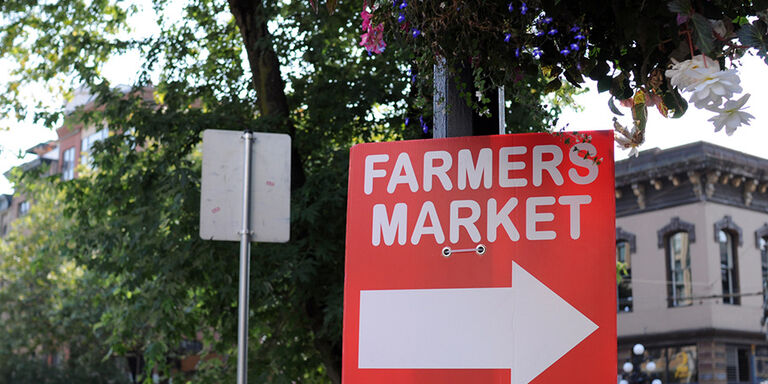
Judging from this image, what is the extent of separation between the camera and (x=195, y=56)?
555 inches

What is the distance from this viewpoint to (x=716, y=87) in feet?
8.42

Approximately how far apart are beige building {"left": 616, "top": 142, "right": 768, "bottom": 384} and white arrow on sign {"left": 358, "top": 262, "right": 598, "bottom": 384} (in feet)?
91.5

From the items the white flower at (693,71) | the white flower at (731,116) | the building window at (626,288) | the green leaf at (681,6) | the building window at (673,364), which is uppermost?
the building window at (626,288)

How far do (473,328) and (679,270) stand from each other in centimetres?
2967

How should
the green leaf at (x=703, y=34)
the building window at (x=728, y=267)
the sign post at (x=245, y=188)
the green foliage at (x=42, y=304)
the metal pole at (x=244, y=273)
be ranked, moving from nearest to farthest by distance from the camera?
the green leaf at (x=703, y=34) → the metal pole at (x=244, y=273) → the sign post at (x=245, y=188) → the building window at (x=728, y=267) → the green foliage at (x=42, y=304)

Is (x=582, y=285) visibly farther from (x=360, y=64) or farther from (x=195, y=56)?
(x=195, y=56)

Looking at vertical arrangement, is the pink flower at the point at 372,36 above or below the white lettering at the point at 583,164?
above

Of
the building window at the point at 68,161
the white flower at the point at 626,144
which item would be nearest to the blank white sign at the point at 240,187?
the white flower at the point at 626,144

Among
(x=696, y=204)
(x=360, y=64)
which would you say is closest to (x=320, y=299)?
(x=360, y=64)

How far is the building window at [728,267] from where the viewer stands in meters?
30.7

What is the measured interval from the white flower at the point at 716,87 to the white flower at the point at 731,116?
0.10 ft

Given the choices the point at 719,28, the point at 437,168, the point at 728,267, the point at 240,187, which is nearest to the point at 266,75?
the point at 240,187

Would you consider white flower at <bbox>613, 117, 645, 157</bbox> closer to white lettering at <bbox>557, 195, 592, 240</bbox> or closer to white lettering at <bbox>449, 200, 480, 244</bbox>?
white lettering at <bbox>557, 195, 592, 240</bbox>

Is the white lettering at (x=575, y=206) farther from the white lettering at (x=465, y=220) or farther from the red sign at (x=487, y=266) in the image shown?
the white lettering at (x=465, y=220)
